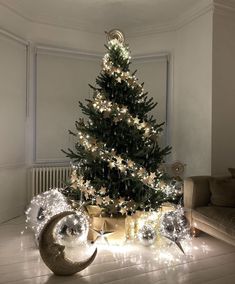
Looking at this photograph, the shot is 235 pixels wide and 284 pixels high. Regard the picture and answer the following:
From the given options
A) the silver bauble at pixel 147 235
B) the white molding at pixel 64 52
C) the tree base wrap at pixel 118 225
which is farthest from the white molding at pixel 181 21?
the silver bauble at pixel 147 235

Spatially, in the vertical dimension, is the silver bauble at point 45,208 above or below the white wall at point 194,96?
below

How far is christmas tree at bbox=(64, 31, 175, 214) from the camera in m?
3.04

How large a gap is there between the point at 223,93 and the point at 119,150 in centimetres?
173

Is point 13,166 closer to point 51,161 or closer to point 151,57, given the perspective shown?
point 51,161

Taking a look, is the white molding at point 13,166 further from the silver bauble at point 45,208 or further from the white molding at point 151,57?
the white molding at point 151,57

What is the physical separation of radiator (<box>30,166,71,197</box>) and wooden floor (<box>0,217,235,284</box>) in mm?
1118

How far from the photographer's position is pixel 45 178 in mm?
4254

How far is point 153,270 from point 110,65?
216 cm

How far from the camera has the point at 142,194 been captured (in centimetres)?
312

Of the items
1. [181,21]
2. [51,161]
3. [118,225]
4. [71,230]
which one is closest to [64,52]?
[51,161]

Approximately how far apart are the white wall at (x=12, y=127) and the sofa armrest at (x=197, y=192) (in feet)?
7.87

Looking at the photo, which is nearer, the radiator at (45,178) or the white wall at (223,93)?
the white wall at (223,93)

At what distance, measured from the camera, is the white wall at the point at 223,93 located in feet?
12.3

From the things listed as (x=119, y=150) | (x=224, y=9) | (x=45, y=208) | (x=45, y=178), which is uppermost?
(x=224, y=9)
